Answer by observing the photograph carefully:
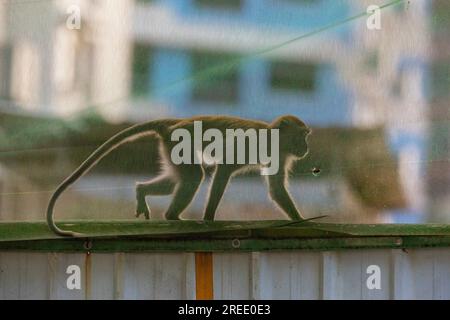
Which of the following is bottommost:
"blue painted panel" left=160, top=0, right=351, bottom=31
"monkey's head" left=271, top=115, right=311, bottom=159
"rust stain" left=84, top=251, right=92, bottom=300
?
"rust stain" left=84, top=251, right=92, bottom=300

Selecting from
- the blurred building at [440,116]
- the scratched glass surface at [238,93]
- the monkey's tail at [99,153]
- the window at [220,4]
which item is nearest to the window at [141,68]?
the scratched glass surface at [238,93]

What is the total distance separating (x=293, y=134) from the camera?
7.48ft

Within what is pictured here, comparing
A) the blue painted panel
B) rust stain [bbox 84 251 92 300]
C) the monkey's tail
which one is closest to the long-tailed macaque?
the monkey's tail

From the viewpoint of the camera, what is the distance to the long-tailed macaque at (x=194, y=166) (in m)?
2.27

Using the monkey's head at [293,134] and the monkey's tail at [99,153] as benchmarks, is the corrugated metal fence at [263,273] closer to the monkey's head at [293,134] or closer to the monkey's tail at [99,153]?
the monkey's tail at [99,153]

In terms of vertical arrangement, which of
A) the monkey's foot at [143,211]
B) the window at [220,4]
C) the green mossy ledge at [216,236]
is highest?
the window at [220,4]

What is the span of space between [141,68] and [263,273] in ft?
3.05

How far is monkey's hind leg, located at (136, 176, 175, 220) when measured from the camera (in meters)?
2.27

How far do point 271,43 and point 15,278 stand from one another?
1357 mm

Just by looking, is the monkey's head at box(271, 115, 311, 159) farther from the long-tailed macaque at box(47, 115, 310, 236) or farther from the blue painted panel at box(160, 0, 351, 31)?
the blue painted panel at box(160, 0, 351, 31)

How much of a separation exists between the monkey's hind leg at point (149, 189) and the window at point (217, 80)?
34cm

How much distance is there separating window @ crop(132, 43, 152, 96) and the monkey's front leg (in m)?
0.61
